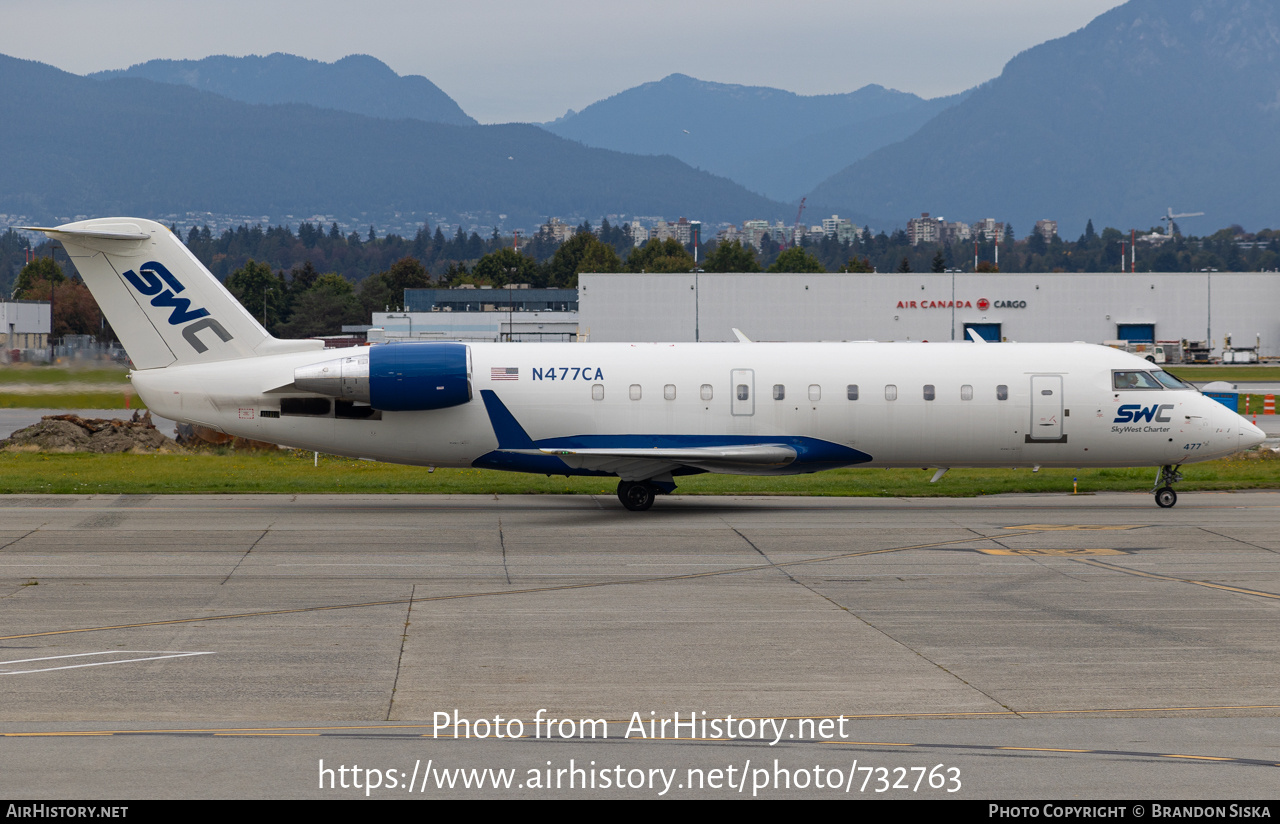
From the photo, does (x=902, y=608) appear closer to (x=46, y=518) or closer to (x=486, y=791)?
(x=486, y=791)

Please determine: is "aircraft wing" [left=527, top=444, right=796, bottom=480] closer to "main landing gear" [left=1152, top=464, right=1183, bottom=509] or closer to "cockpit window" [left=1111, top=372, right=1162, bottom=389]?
"cockpit window" [left=1111, top=372, right=1162, bottom=389]

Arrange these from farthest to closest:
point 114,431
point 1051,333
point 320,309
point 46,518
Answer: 1. point 320,309
2. point 1051,333
3. point 114,431
4. point 46,518

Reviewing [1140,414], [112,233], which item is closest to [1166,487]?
[1140,414]

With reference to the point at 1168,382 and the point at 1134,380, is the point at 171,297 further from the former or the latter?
the point at 1168,382

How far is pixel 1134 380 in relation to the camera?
26.8 m

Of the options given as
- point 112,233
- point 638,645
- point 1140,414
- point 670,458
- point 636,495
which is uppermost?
point 112,233

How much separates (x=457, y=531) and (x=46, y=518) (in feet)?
28.4

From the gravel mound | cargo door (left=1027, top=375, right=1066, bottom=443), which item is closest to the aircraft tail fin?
the gravel mound

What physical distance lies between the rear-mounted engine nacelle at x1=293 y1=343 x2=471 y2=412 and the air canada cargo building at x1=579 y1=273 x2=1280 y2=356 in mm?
73349

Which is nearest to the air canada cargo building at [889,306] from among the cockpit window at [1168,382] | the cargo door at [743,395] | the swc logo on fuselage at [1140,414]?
the cockpit window at [1168,382]

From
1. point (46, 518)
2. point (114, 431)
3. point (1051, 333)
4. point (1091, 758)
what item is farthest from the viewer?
point (1051, 333)

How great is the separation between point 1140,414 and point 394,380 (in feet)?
52.3
